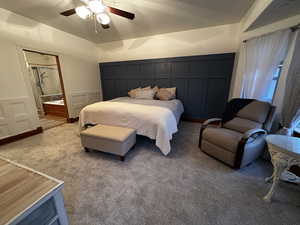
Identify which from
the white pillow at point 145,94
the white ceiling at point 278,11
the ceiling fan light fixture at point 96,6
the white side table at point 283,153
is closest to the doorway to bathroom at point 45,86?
the white pillow at point 145,94

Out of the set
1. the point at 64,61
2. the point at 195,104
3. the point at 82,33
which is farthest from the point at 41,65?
the point at 195,104

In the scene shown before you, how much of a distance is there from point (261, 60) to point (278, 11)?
A: 0.75 meters

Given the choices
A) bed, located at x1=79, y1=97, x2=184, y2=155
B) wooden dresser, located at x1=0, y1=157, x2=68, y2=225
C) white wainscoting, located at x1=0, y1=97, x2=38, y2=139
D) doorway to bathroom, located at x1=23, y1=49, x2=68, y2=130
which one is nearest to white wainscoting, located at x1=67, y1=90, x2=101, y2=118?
doorway to bathroom, located at x1=23, y1=49, x2=68, y2=130

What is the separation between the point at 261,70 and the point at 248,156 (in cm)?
169

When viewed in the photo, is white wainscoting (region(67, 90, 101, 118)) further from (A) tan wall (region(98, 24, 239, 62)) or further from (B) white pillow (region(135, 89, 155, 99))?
(B) white pillow (region(135, 89, 155, 99))

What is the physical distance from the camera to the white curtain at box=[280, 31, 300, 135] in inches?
66.5

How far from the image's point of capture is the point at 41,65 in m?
4.78

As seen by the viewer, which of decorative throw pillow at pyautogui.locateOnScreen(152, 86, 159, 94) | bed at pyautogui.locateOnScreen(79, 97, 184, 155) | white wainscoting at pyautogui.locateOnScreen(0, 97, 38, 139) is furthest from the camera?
decorative throw pillow at pyautogui.locateOnScreen(152, 86, 159, 94)

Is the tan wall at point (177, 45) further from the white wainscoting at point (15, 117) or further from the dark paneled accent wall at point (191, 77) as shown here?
the white wainscoting at point (15, 117)

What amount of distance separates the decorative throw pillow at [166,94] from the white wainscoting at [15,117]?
3.26 metres

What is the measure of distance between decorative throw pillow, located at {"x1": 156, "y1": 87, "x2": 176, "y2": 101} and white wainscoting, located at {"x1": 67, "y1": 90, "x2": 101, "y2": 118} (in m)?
2.55

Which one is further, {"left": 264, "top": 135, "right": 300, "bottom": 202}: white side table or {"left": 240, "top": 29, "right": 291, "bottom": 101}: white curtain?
{"left": 240, "top": 29, "right": 291, "bottom": 101}: white curtain

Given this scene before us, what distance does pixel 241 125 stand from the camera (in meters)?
2.07

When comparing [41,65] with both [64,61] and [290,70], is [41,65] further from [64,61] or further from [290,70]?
[290,70]
